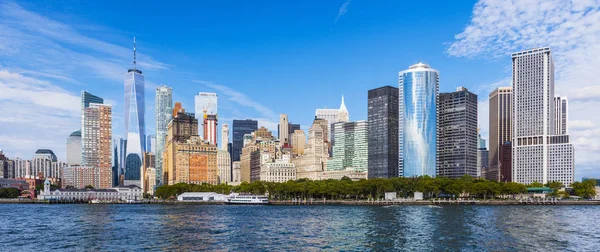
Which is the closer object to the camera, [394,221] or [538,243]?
[538,243]

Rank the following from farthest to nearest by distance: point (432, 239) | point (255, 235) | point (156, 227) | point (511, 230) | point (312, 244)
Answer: point (156, 227) < point (511, 230) < point (255, 235) < point (432, 239) < point (312, 244)

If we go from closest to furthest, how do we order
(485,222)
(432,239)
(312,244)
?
A: (312,244) → (432,239) → (485,222)

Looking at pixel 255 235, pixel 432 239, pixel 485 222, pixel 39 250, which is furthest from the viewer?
pixel 485 222

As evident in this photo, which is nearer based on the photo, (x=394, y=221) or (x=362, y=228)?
(x=362, y=228)

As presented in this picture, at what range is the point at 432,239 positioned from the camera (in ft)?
253

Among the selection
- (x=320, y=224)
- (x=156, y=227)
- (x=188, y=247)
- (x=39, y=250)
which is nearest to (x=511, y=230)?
(x=320, y=224)

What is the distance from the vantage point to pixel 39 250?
66.8 metres

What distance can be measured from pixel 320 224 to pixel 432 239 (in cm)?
2901

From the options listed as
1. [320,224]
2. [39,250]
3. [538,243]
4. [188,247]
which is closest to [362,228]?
[320,224]

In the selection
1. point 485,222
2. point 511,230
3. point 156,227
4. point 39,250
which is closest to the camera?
point 39,250

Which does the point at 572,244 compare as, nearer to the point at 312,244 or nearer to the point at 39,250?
the point at 312,244

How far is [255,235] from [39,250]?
30769 millimetres

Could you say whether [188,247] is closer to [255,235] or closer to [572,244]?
[255,235]

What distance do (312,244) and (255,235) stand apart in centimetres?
1402
